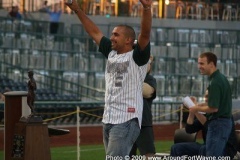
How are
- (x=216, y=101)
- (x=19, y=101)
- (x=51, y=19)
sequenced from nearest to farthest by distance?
(x=216, y=101)
(x=19, y=101)
(x=51, y=19)

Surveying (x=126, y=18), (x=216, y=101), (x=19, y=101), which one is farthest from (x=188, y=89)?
(x=216, y=101)

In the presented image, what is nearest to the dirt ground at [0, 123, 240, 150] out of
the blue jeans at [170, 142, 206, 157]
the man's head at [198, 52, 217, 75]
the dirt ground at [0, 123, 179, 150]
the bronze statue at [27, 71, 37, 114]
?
the dirt ground at [0, 123, 179, 150]

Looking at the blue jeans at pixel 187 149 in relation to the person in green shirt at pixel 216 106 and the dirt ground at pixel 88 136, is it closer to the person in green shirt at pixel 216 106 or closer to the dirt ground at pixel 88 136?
the person in green shirt at pixel 216 106

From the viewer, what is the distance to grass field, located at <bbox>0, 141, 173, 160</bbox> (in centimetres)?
2009

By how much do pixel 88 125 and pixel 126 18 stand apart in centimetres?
1116

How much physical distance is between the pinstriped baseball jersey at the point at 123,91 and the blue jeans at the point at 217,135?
2119 mm

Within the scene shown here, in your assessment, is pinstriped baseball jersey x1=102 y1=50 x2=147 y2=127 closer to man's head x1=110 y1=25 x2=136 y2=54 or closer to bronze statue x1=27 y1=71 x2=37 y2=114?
man's head x1=110 y1=25 x2=136 y2=54

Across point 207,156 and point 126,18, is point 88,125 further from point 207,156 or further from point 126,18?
point 207,156

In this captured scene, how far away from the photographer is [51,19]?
3894 cm

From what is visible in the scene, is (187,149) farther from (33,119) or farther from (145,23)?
(145,23)

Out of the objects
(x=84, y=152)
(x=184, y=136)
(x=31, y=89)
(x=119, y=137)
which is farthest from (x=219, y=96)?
(x=84, y=152)

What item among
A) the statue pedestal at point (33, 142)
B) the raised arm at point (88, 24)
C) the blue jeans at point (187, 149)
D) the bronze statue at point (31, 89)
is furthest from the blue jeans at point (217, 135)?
the bronze statue at point (31, 89)

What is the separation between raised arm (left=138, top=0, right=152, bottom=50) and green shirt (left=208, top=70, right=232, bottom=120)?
6.80 feet

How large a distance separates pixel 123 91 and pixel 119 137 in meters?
0.51
